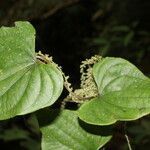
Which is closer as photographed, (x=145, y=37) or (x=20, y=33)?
(x=20, y=33)

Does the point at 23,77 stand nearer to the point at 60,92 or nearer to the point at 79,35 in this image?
the point at 60,92

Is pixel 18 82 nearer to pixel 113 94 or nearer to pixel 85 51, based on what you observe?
pixel 113 94

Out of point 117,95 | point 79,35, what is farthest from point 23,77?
point 79,35

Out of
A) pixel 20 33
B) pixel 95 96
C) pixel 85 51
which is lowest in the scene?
pixel 85 51

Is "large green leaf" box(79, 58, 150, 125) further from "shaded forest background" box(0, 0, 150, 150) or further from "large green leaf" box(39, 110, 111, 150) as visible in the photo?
"shaded forest background" box(0, 0, 150, 150)

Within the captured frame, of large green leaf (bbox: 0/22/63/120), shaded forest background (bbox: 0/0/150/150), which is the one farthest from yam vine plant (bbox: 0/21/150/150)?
shaded forest background (bbox: 0/0/150/150)

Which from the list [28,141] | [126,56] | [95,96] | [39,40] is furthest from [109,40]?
[95,96]
